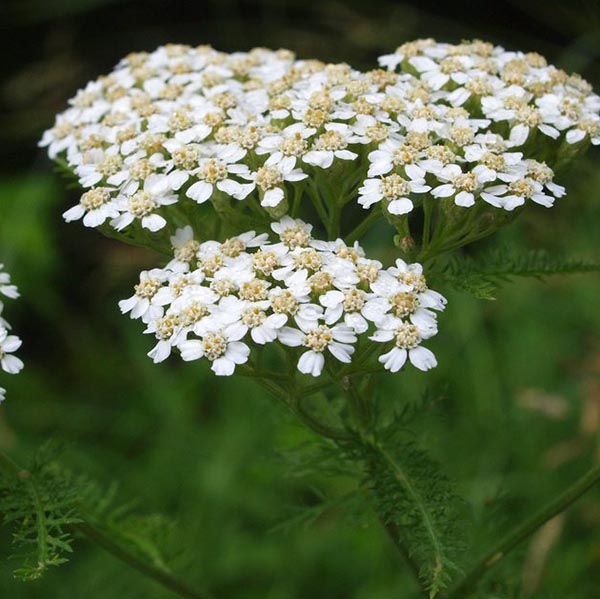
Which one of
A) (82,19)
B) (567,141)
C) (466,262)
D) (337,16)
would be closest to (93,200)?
(466,262)

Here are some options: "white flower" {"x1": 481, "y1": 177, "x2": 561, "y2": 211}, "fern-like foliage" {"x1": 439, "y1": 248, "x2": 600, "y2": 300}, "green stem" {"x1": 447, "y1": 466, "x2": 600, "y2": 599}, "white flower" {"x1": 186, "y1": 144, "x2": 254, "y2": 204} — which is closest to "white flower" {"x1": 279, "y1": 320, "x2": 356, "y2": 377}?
"fern-like foliage" {"x1": 439, "y1": 248, "x2": 600, "y2": 300}

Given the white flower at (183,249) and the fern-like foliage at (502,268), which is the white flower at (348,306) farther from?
the white flower at (183,249)

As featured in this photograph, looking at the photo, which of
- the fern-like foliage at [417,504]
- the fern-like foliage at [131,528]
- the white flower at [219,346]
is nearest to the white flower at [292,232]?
the white flower at [219,346]

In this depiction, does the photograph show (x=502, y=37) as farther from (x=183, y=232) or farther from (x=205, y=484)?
(x=183, y=232)

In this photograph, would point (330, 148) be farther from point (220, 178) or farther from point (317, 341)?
point (317, 341)

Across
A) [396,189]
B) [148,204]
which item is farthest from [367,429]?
[148,204]

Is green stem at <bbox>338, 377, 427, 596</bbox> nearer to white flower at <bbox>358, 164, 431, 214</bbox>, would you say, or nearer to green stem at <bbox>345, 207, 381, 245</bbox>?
green stem at <bbox>345, 207, 381, 245</bbox>
